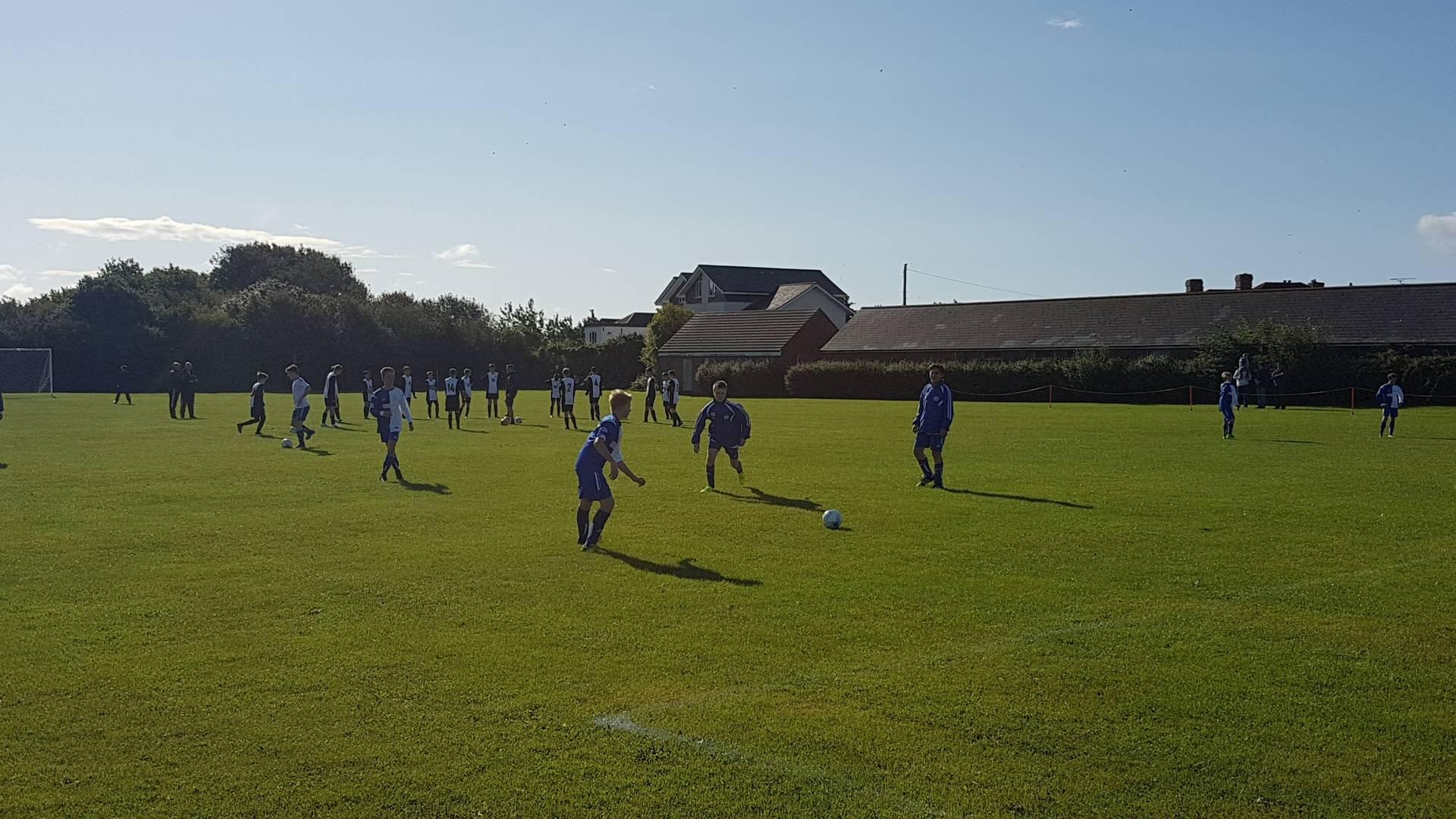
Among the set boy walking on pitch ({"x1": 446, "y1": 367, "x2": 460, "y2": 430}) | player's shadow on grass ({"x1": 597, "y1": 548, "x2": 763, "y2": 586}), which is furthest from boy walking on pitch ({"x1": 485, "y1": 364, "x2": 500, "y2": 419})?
player's shadow on grass ({"x1": 597, "y1": 548, "x2": 763, "y2": 586})

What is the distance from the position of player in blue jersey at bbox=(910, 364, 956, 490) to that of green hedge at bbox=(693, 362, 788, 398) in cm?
4794

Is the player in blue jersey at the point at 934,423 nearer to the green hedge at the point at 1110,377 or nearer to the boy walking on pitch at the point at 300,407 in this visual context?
the boy walking on pitch at the point at 300,407

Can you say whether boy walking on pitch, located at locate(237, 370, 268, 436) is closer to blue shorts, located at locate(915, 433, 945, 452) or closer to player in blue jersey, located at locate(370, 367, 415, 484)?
player in blue jersey, located at locate(370, 367, 415, 484)

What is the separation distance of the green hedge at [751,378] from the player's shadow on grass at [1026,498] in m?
48.8

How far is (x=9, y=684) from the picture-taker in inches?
293

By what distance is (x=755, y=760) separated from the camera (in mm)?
6160

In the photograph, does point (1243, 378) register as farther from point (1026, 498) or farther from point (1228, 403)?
point (1026, 498)

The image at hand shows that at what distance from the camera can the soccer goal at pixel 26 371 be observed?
6562 cm

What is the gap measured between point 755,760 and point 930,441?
494 inches

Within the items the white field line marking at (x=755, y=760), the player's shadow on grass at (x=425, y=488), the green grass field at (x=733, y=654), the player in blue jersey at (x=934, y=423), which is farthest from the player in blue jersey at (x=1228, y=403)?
the white field line marking at (x=755, y=760)

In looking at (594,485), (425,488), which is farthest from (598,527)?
(425,488)

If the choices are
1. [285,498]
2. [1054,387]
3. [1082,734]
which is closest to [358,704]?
[1082,734]

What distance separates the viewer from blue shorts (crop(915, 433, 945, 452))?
1810 cm

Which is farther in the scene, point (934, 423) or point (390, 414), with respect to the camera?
point (390, 414)
